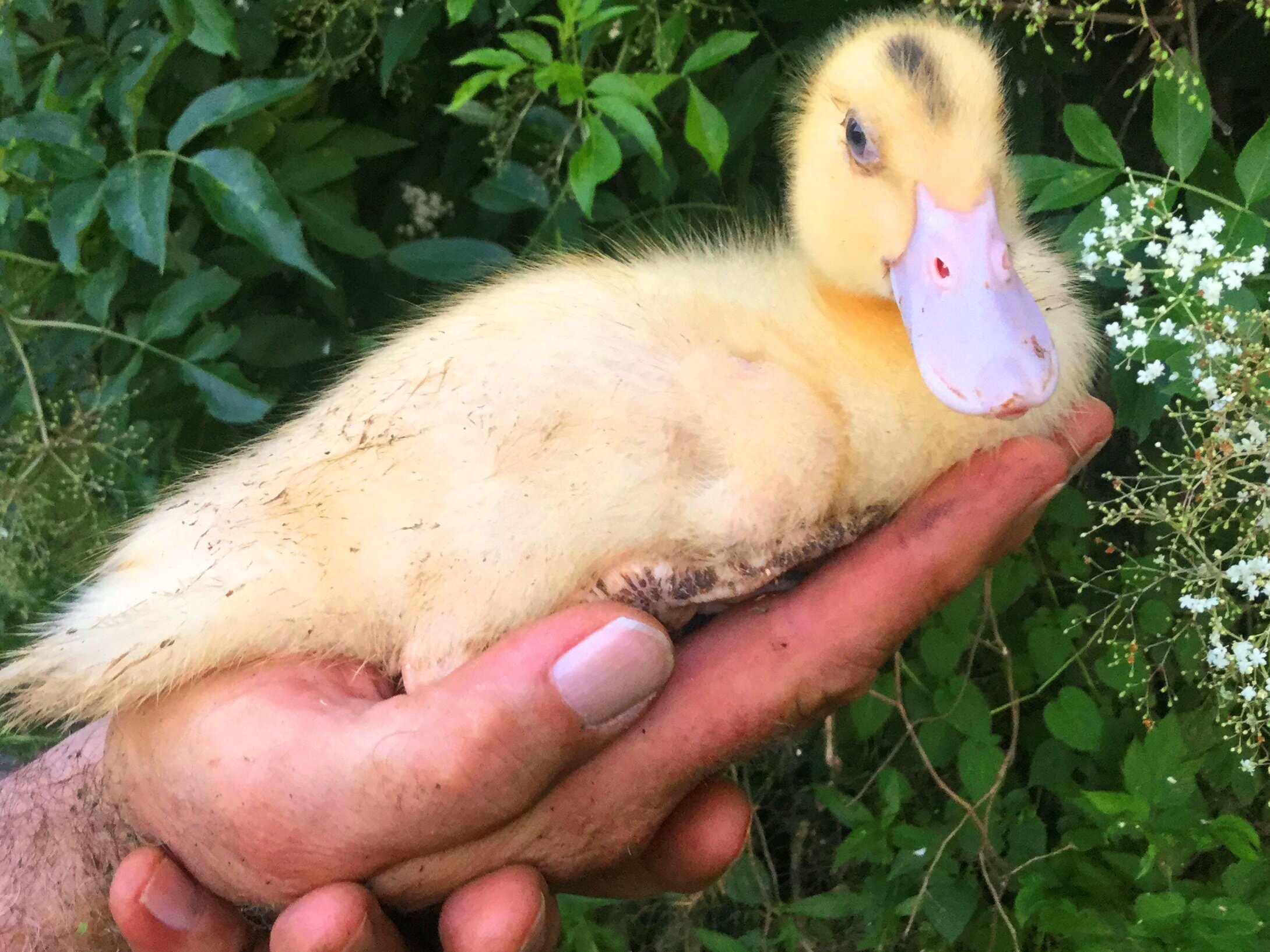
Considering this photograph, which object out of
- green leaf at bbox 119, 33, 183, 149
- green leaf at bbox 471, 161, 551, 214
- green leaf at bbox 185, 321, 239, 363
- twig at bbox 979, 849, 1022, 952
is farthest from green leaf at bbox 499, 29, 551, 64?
twig at bbox 979, 849, 1022, 952

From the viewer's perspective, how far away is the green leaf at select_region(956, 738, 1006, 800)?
1384 mm

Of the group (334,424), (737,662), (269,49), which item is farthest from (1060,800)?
(269,49)

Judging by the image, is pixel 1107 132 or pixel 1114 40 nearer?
pixel 1107 132

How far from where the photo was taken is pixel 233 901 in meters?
1.01

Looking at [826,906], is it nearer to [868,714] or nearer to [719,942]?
[719,942]

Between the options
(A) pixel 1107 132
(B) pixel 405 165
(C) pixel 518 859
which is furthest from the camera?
(B) pixel 405 165

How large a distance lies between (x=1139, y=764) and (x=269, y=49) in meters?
1.38

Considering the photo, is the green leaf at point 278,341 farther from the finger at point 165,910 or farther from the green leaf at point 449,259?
the finger at point 165,910

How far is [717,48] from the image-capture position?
1116 mm

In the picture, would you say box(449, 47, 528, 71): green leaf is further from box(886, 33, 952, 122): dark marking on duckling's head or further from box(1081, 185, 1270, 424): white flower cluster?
box(1081, 185, 1270, 424): white flower cluster

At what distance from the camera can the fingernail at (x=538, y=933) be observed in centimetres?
89

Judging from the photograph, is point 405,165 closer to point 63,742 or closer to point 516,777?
point 63,742

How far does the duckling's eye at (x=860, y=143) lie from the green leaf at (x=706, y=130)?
155mm

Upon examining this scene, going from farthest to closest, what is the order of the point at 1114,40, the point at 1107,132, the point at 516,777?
the point at 1114,40 → the point at 1107,132 → the point at 516,777
